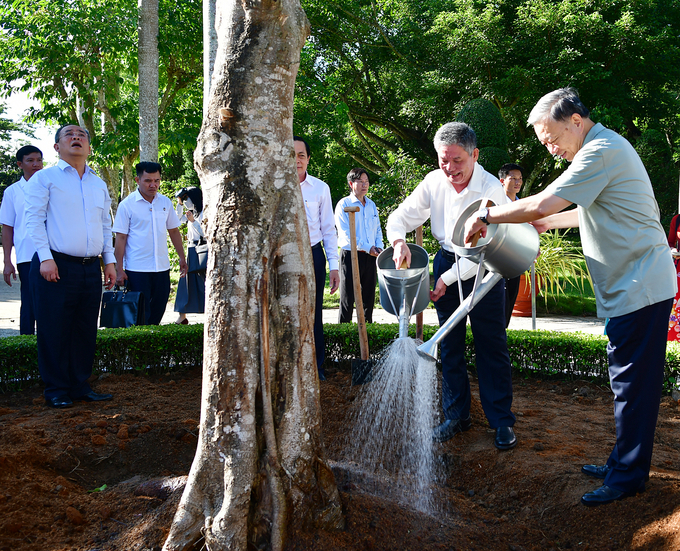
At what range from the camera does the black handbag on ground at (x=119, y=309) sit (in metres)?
5.91

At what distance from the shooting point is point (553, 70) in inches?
495

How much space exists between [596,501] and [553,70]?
11926 millimetres

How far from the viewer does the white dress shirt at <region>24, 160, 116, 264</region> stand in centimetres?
412

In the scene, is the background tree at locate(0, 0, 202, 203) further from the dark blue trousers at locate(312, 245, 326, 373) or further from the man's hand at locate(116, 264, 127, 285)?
the dark blue trousers at locate(312, 245, 326, 373)

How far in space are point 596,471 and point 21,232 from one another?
18.3ft

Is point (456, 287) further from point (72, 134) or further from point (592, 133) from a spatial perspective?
point (72, 134)

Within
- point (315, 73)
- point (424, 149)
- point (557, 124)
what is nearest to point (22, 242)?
point (557, 124)

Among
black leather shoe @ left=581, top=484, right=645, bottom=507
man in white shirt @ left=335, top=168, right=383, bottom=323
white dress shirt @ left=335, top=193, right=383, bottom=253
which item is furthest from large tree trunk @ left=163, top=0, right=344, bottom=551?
white dress shirt @ left=335, top=193, right=383, bottom=253

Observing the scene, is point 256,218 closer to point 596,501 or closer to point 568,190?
point 568,190

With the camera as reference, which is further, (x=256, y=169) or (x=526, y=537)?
(x=526, y=537)

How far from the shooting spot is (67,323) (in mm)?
4332

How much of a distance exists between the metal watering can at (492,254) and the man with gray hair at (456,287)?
1.00ft

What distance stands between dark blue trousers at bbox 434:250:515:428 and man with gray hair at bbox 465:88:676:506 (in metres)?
0.84

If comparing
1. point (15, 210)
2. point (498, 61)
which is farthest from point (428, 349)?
point (498, 61)
